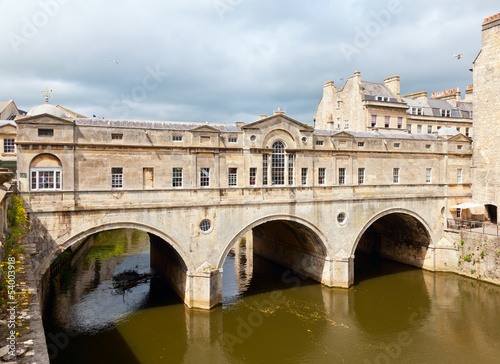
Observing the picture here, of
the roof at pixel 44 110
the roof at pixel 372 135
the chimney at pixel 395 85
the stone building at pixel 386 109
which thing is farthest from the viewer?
the chimney at pixel 395 85

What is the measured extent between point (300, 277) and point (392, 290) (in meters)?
6.73

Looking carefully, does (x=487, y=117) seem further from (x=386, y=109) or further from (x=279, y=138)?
(x=279, y=138)

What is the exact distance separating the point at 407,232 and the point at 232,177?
1724 centimetres

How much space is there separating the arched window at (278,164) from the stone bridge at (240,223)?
875 mm

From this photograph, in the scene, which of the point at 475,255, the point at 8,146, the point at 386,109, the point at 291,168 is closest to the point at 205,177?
the point at 291,168

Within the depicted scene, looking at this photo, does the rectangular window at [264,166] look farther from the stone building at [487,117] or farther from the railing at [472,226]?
the stone building at [487,117]

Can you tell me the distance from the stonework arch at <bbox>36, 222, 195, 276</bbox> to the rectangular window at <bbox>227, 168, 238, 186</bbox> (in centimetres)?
502

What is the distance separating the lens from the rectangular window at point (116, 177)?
69.7 feet

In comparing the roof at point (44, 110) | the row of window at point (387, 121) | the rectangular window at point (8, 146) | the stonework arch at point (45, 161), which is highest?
the row of window at point (387, 121)

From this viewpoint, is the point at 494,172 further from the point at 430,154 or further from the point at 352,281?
the point at 352,281

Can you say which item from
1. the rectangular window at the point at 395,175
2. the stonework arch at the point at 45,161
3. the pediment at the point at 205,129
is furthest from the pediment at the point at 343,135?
the stonework arch at the point at 45,161

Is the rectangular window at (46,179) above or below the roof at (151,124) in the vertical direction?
below

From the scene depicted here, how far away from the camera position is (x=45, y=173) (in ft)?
65.0

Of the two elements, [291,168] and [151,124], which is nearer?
[151,124]
